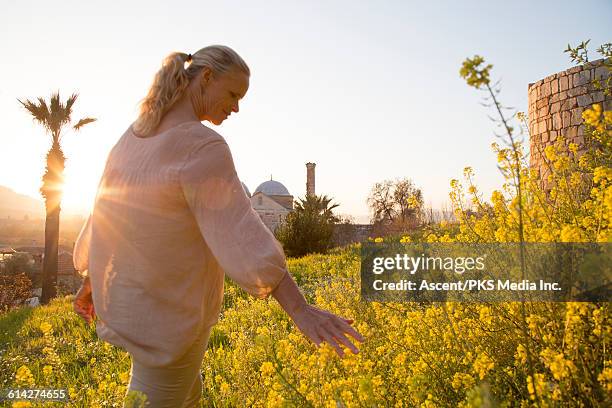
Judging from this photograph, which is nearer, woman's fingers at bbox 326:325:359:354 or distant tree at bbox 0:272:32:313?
woman's fingers at bbox 326:325:359:354

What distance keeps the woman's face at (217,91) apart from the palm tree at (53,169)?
1434 centimetres

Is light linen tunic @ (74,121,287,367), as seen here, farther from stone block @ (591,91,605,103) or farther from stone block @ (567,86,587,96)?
stone block @ (567,86,587,96)

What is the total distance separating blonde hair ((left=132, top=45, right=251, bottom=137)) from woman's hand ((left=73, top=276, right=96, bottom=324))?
722mm

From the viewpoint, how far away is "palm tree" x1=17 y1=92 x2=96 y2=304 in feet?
46.1

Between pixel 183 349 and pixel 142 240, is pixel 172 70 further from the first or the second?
pixel 183 349

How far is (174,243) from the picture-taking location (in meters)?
1.45

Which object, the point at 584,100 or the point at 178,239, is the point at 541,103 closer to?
the point at 584,100

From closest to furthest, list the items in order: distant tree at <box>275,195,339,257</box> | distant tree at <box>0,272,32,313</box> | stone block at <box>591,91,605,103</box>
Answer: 1. stone block at <box>591,91,605,103</box>
2. distant tree at <box>0,272,32,313</box>
3. distant tree at <box>275,195,339,257</box>

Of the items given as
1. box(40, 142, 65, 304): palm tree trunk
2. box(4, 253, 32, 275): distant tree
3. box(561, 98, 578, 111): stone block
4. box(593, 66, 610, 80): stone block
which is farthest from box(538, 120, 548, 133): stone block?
box(4, 253, 32, 275): distant tree

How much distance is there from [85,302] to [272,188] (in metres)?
48.8

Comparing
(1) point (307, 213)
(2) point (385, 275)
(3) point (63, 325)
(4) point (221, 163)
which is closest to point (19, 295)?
(1) point (307, 213)

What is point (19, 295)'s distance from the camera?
591 inches

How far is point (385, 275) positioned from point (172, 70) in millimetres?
3858

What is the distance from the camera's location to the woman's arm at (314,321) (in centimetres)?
137
